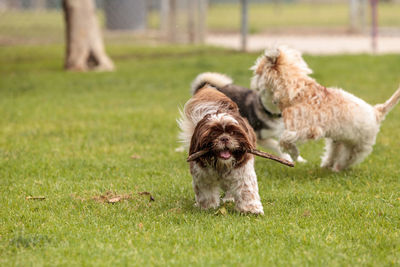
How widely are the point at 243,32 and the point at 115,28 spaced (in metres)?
8.83

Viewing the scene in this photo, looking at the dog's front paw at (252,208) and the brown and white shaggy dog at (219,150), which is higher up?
the brown and white shaggy dog at (219,150)

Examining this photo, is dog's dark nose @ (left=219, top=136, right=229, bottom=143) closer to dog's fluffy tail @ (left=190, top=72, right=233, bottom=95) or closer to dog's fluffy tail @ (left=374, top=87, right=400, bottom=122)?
dog's fluffy tail @ (left=190, top=72, right=233, bottom=95)

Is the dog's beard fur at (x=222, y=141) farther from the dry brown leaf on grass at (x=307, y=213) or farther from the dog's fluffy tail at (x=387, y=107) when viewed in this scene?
the dog's fluffy tail at (x=387, y=107)

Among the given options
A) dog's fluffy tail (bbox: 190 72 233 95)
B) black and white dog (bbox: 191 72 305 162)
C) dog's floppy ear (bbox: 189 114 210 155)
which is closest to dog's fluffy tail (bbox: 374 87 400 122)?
black and white dog (bbox: 191 72 305 162)

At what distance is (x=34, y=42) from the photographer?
→ 2300 cm

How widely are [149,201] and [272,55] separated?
6.77 ft

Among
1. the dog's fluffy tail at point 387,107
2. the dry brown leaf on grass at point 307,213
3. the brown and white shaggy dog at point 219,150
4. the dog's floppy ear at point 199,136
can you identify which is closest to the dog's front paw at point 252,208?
the brown and white shaggy dog at point 219,150

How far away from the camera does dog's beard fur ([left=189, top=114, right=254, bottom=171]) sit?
16.2 feet

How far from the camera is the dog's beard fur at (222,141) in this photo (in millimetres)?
4945

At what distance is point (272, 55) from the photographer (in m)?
6.74

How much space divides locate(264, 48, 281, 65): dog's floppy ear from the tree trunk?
1009 cm

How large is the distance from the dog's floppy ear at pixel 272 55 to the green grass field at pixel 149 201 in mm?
1266

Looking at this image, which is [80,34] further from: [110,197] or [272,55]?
[110,197]

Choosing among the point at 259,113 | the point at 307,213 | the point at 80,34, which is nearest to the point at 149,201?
the point at 307,213
